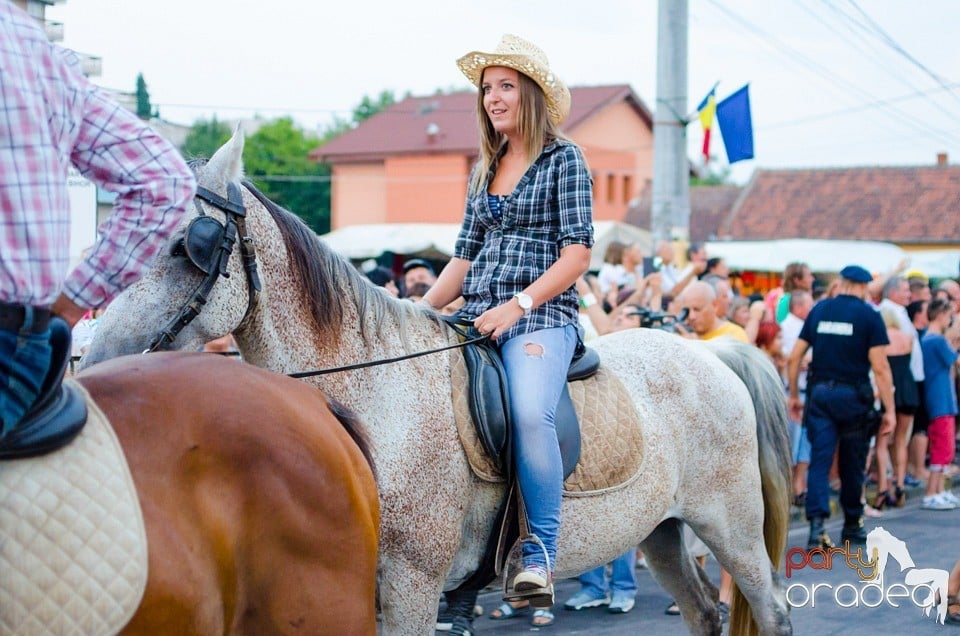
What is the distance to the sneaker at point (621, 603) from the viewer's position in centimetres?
743

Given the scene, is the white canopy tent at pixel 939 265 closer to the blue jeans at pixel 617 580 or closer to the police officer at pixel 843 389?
the police officer at pixel 843 389

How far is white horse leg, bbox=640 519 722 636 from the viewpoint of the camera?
508 centimetres

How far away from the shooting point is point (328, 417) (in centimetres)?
272

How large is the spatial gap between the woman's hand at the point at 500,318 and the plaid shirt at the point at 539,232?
15 centimetres

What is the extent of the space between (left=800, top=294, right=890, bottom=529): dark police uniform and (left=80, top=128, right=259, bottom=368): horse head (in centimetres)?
694

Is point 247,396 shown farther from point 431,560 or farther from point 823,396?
point 823,396

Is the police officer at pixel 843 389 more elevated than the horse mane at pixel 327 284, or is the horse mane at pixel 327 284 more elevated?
the horse mane at pixel 327 284

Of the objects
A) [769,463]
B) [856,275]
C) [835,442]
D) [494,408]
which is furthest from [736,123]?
[494,408]

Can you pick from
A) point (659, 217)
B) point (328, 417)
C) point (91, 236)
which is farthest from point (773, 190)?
point (328, 417)

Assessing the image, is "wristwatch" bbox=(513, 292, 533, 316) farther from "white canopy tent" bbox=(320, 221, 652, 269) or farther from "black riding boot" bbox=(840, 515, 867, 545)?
"white canopy tent" bbox=(320, 221, 652, 269)

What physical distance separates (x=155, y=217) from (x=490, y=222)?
6.68ft

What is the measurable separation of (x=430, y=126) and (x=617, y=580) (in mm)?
40332

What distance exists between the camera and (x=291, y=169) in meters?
57.3

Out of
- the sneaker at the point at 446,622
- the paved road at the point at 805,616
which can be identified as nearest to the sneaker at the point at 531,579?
the sneaker at the point at 446,622
